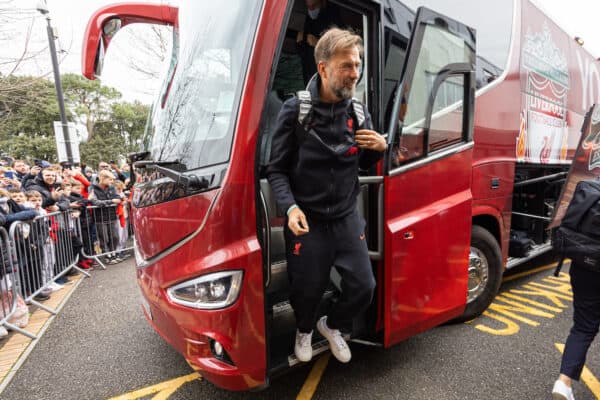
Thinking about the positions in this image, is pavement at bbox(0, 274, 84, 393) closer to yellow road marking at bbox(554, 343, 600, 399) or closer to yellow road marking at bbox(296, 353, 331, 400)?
yellow road marking at bbox(296, 353, 331, 400)

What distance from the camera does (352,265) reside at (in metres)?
1.91

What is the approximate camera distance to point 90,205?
586cm

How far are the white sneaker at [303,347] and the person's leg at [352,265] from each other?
10.1 inches

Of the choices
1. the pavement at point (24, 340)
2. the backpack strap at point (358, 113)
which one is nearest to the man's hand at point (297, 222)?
the backpack strap at point (358, 113)

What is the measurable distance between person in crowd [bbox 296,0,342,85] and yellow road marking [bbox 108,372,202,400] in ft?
8.45

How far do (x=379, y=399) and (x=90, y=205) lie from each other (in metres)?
5.71

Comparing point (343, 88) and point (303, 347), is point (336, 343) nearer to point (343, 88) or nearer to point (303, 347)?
point (303, 347)

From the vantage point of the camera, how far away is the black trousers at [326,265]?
72.7 inches

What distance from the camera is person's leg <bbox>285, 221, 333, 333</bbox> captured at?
1841mm

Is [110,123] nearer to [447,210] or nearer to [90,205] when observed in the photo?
[90,205]

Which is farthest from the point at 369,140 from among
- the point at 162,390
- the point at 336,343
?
the point at 162,390

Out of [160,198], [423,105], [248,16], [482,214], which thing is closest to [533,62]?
[482,214]

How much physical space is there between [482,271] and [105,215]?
19.7 feet

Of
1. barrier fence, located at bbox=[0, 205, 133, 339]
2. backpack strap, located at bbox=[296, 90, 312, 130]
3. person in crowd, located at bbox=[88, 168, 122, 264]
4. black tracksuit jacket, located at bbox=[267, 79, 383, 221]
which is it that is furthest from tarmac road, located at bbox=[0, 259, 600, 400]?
person in crowd, located at bbox=[88, 168, 122, 264]
